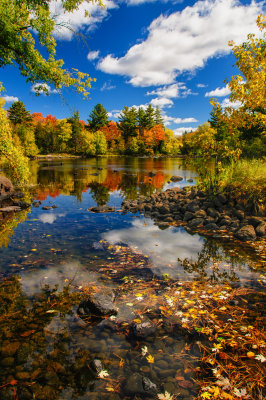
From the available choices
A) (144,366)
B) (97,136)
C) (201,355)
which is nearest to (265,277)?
(201,355)

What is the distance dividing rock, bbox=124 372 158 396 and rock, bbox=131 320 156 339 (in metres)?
0.78

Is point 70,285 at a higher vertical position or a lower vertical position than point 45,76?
lower

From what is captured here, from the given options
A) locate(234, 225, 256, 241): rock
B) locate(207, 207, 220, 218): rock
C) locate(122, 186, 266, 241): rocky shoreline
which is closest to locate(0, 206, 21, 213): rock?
locate(122, 186, 266, 241): rocky shoreline

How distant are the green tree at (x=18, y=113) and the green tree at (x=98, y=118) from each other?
26801 millimetres

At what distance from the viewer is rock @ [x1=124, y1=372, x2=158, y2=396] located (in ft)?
9.55

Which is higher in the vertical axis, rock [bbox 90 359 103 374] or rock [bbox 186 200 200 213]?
rock [bbox 186 200 200 213]

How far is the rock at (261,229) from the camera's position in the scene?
880 cm

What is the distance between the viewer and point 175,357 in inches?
137

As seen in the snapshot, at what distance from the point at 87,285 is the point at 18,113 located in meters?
75.5

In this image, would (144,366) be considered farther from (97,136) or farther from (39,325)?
(97,136)

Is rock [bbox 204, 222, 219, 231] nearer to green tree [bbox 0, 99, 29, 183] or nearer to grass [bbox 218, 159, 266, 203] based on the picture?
grass [bbox 218, 159, 266, 203]

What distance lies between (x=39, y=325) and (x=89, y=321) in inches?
37.8

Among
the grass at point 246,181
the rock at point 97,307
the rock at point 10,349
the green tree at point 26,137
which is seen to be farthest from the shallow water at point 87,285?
the green tree at point 26,137

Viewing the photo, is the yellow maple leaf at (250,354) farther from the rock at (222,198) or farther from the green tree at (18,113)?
the green tree at (18,113)
